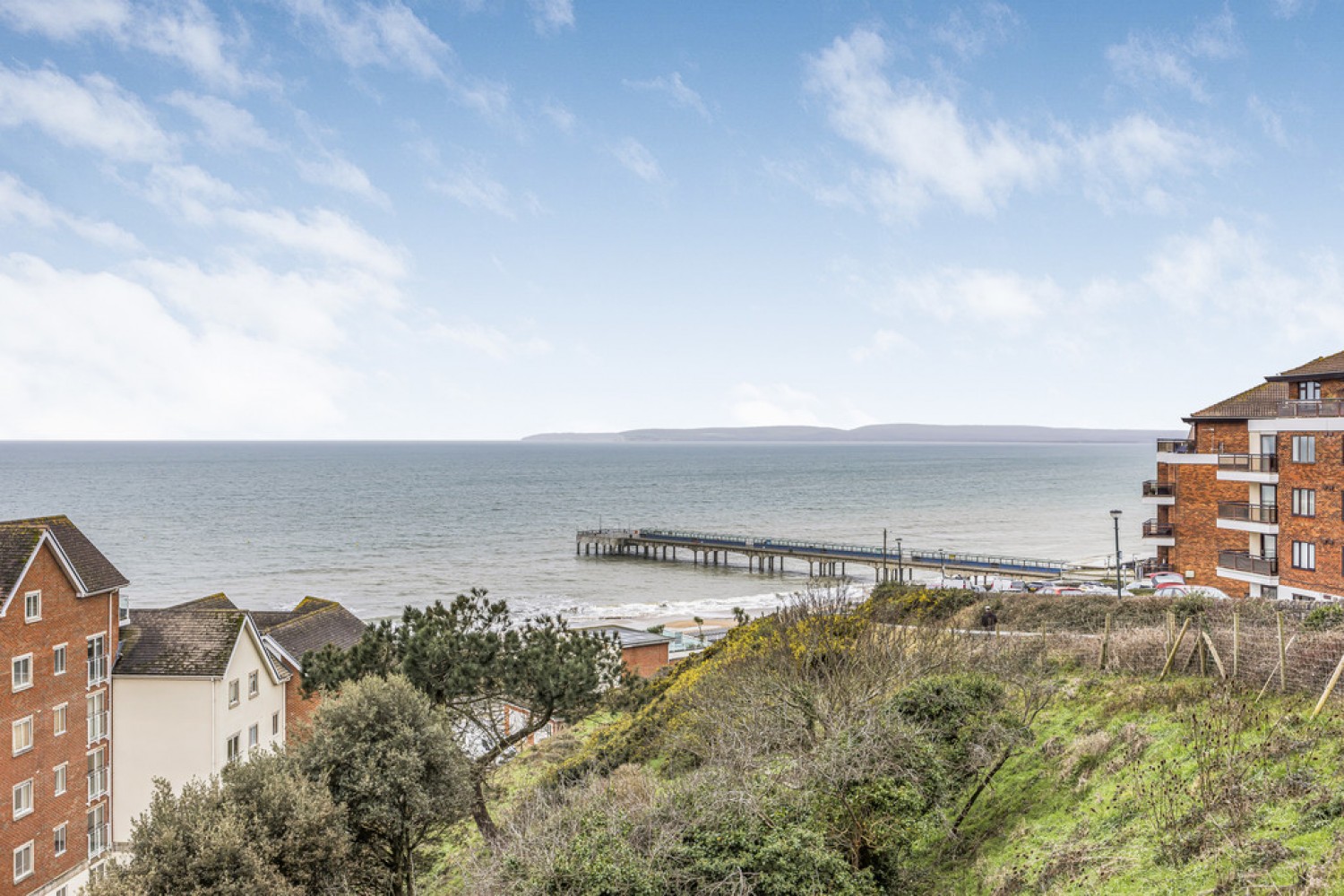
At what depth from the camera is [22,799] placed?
→ 78.7 ft

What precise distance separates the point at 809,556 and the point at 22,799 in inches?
2676

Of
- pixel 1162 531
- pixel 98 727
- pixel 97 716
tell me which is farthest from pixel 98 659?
pixel 1162 531

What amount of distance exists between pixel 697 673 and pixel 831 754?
39.6ft

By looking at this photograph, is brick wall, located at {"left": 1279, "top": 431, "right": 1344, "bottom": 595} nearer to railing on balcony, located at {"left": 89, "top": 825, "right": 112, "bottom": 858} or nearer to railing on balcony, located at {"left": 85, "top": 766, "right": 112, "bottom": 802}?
railing on balcony, located at {"left": 85, "top": 766, "right": 112, "bottom": 802}

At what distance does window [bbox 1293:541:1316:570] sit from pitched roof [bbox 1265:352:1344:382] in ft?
23.5

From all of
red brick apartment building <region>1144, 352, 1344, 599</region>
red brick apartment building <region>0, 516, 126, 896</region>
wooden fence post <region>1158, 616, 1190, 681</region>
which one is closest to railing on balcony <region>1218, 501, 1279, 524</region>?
red brick apartment building <region>1144, 352, 1344, 599</region>

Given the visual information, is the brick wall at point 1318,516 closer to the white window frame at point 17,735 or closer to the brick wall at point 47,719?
the brick wall at point 47,719

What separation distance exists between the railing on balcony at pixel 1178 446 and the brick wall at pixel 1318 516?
24.2ft

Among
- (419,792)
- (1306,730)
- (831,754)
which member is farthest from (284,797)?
(1306,730)

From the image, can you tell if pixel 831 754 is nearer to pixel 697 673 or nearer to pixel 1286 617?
pixel 697 673

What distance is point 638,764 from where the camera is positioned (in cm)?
2341

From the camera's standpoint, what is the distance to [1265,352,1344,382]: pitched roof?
38094mm

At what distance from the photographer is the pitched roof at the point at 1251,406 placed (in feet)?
141

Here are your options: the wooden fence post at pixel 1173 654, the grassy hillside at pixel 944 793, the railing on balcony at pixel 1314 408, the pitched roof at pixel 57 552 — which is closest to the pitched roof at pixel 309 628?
the pitched roof at pixel 57 552
